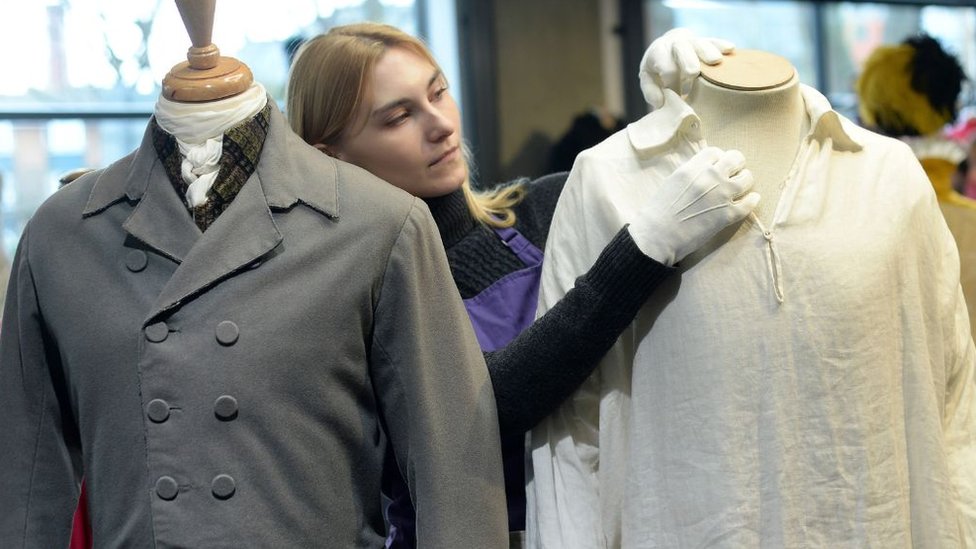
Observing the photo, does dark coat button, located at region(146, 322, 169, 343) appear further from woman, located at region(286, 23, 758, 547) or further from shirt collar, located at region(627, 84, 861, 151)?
shirt collar, located at region(627, 84, 861, 151)

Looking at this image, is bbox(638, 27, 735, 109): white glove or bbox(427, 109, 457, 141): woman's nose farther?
bbox(427, 109, 457, 141): woman's nose

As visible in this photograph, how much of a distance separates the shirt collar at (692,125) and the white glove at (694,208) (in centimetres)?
9

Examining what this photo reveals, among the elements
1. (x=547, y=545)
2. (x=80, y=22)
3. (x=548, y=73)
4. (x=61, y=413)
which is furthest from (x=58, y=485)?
(x=548, y=73)

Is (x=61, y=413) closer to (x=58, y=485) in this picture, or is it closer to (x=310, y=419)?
(x=58, y=485)

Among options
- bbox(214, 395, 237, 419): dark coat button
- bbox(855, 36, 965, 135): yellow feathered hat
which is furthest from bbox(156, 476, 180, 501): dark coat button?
bbox(855, 36, 965, 135): yellow feathered hat

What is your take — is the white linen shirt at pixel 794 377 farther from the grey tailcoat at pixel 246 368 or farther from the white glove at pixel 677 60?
the grey tailcoat at pixel 246 368

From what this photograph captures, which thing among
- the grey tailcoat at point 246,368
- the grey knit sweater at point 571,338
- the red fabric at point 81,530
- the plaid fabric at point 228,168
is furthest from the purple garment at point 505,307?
the red fabric at point 81,530

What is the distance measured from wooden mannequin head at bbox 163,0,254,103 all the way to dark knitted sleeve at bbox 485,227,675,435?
53cm

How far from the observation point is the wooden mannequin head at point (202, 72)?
5.03ft

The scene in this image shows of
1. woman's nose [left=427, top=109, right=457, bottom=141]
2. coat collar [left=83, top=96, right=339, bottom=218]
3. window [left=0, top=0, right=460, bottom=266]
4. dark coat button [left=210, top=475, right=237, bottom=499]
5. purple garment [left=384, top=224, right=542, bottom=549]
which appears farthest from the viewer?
window [left=0, top=0, right=460, bottom=266]

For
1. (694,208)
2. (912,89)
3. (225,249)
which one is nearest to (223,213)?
(225,249)

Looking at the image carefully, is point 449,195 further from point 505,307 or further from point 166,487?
point 166,487

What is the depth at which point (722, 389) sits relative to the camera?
156 cm

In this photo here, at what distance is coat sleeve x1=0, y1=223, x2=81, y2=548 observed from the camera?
5.25 feet
